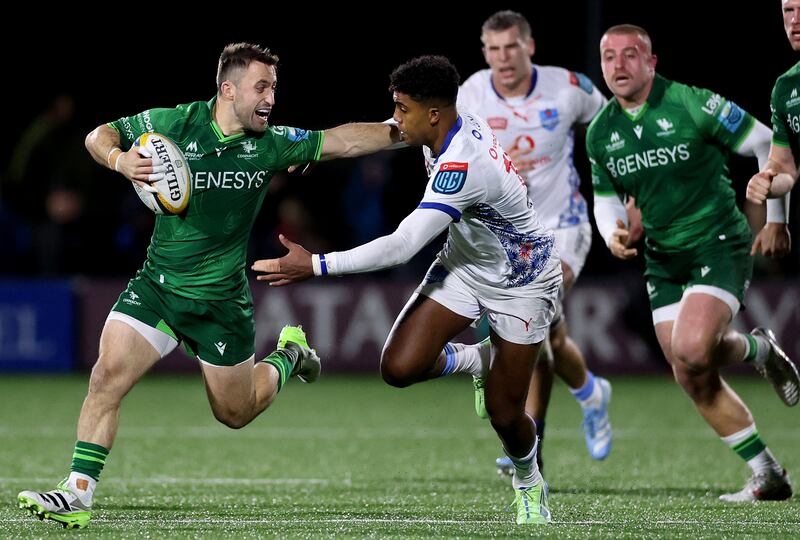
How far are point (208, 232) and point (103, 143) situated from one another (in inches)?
24.9

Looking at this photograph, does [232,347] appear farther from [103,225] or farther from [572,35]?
[572,35]

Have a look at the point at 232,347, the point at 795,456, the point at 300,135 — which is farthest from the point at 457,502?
the point at 795,456

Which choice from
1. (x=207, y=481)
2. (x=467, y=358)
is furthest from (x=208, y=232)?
(x=207, y=481)

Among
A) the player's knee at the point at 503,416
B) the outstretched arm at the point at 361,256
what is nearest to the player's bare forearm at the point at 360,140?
the outstretched arm at the point at 361,256

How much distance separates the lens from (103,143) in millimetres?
6488

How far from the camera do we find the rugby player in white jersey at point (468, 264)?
19.7 feet

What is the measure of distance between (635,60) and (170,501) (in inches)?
132

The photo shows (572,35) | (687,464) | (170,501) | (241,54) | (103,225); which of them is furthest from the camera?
(572,35)

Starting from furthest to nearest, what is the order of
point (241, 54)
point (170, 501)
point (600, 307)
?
point (600, 307)
point (170, 501)
point (241, 54)

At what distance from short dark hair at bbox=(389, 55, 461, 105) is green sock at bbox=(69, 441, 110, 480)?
2.09 meters

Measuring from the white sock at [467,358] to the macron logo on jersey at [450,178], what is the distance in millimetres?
1122

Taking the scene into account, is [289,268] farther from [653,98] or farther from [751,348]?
[751,348]

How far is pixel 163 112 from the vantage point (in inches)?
262

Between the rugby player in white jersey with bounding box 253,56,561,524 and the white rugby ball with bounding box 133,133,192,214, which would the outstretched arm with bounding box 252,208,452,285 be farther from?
the white rugby ball with bounding box 133,133,192,214
